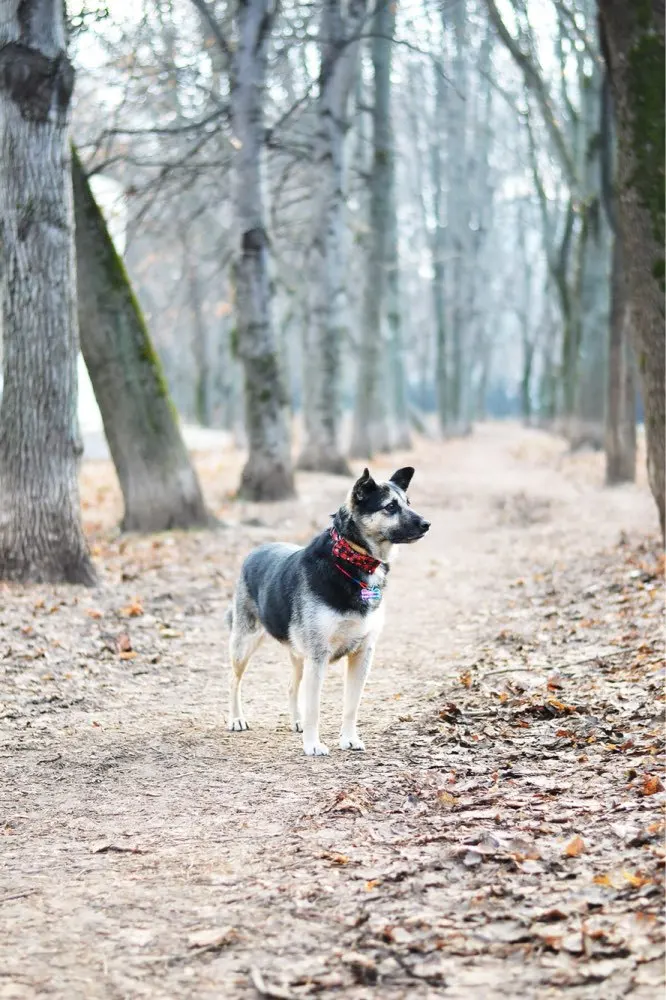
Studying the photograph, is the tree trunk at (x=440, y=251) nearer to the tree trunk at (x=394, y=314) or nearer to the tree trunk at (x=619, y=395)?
the tree trunk at (x=394, y=314)

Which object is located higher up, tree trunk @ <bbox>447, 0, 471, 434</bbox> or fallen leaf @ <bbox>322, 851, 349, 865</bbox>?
tree trunk @ <bbox>447, 0, 471, 434</bbox>

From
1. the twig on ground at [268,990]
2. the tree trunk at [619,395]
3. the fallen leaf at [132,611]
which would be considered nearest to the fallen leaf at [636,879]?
the twig on ground at [268,990]

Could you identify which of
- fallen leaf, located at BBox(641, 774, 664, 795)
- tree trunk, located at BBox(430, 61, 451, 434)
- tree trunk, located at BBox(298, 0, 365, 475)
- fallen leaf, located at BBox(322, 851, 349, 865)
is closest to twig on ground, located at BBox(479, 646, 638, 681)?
fallen leaf, located at BBox(641, 774, 664, 795)

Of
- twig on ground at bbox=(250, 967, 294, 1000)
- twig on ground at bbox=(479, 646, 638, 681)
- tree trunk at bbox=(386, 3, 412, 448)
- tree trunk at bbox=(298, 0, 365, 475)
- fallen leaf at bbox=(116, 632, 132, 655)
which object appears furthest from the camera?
tree trunk at bbox=(386, 3, 412, 448)

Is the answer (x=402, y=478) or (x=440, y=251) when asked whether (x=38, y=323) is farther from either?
(x=440, y=251)

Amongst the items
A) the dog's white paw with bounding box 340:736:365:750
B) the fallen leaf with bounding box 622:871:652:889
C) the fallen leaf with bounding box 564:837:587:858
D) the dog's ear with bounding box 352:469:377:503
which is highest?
the dog's ear with bounding box 352:469:377:503

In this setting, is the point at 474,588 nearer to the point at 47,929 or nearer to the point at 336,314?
the point at 47,929

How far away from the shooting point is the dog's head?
6.20 m

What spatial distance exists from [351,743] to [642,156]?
6050 mm

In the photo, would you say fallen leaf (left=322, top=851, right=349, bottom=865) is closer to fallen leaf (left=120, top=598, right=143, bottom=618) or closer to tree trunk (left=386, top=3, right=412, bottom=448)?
fallen leaf (left=120, top=598, right=143, bottom=618)

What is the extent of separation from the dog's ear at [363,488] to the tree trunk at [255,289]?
37.1 feet

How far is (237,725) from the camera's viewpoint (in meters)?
6.99

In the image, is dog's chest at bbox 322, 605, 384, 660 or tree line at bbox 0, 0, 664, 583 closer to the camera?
dog's chest at bbox 322, 605, 384, 660

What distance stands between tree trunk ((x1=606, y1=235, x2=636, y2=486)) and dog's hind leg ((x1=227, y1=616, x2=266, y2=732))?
12.2m
